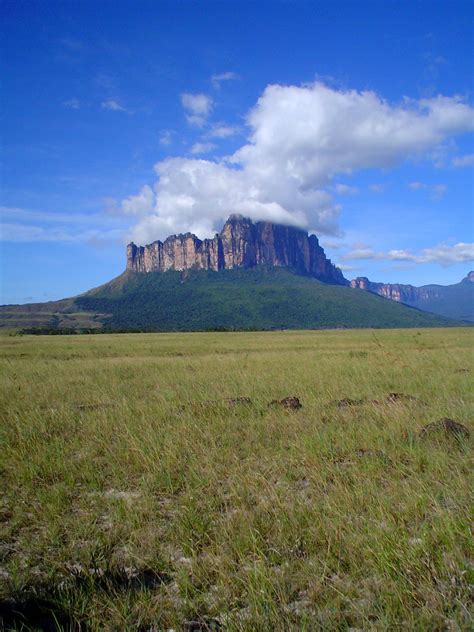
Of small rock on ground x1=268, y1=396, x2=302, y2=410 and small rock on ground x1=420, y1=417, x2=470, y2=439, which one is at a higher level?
small rock on ground x1=420, y1=417, x2=470, y2=439

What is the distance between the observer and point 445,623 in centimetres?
256

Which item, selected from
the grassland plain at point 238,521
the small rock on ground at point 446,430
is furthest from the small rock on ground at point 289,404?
the small rock on ground at point 446,430

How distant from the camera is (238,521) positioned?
12.7 feet

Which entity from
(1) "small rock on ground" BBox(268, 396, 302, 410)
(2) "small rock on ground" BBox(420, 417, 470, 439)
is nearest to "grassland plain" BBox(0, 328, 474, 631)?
(2) "small rock on ground" BBox(420, 417, 470, 439)

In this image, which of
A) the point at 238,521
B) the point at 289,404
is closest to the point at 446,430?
the point at 289,404

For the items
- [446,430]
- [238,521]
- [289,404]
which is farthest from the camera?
[289,404]

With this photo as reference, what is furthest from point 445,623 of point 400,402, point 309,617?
point 400,402

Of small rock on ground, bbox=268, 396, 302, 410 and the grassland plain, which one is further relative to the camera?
small rock on ground, bbox=268, 396, 302, 410

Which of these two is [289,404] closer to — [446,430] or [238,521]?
[446,430]

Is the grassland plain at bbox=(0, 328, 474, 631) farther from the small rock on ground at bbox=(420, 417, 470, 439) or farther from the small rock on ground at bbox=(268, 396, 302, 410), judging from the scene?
the small rock on ground at bbox=(268, 396, 302, 410)

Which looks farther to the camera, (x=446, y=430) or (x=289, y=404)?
(x=289, y=404)

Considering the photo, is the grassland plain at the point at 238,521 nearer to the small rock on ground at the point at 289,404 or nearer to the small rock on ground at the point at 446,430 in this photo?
the small rock on ground at the point at 446,430

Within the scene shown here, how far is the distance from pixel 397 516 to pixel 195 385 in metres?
9.13

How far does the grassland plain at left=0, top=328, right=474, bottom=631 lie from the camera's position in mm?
2828
